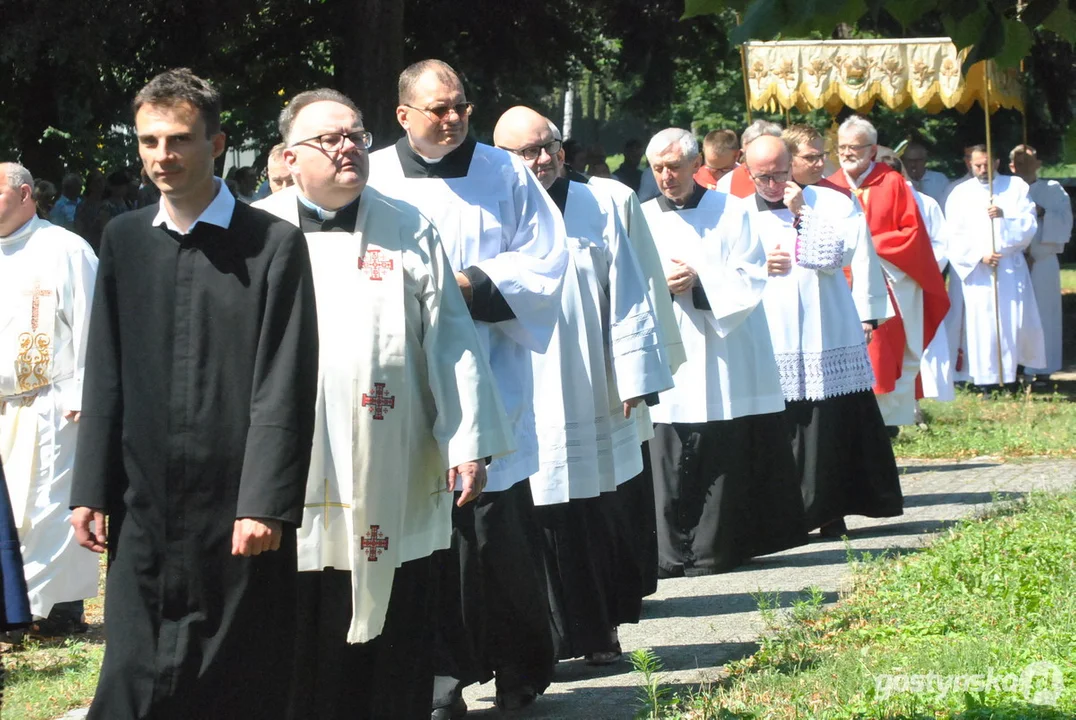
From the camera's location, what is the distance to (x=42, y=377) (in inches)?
307

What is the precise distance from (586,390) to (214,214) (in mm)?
2738

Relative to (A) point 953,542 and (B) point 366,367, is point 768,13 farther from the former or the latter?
(A) point 953,542

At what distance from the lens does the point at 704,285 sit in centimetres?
862

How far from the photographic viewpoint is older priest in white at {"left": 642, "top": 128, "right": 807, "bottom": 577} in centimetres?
862

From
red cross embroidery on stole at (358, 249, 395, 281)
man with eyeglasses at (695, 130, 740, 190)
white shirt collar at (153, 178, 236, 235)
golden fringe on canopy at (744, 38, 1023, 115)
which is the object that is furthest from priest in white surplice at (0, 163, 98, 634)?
golden fringe on canopy at (744, 38, 1023, 115)

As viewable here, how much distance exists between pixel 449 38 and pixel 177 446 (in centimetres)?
1442

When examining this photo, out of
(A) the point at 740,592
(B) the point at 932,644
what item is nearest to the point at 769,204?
(A) the point at 740,592

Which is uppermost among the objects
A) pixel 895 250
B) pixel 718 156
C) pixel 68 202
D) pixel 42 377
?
pixel 68 202

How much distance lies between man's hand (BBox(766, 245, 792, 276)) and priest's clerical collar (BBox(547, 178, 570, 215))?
2074 millimetres

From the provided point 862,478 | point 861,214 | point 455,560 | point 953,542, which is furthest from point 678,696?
point 861,214

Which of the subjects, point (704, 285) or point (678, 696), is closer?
point (678, 696)

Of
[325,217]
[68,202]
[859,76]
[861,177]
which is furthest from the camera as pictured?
[68,202]

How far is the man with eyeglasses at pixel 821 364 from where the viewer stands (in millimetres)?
9539

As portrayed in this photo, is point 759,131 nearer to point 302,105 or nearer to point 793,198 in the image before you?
point 793,198
